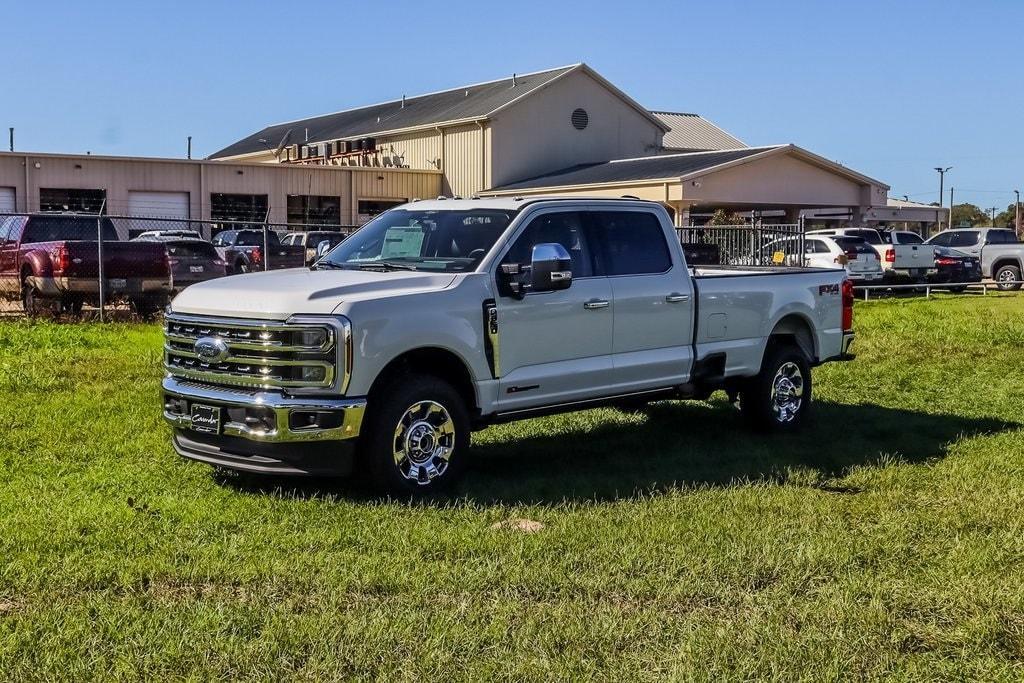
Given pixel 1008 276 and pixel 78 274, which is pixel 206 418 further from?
pixel 1008 276

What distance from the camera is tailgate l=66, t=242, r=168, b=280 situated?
18.8m

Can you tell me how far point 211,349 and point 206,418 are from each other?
435 mm

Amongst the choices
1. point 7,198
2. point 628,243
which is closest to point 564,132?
point 7,198

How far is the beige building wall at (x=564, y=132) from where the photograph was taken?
43.5 meters

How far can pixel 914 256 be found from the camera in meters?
31.2

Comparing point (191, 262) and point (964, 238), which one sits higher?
point (964, 238)

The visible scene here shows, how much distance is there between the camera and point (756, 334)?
33.0 ft

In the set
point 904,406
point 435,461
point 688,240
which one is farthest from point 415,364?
point 688,240

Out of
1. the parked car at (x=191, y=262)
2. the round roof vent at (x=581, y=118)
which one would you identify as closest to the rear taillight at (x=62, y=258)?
the parked car at (x=191, y=262)

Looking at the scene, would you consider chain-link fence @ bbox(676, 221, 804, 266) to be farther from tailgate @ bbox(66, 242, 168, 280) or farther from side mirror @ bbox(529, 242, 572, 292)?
side mirror @ bbox(529, 242, 572, 292)

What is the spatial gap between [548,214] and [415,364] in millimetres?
1648

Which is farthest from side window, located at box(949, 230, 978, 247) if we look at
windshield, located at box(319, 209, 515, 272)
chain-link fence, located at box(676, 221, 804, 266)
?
windshield, located at box(319, 209, 515, 272)

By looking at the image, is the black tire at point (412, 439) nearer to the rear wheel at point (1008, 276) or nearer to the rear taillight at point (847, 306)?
the rear taillight at point (847, 306)

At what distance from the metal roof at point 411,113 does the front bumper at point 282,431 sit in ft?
118
